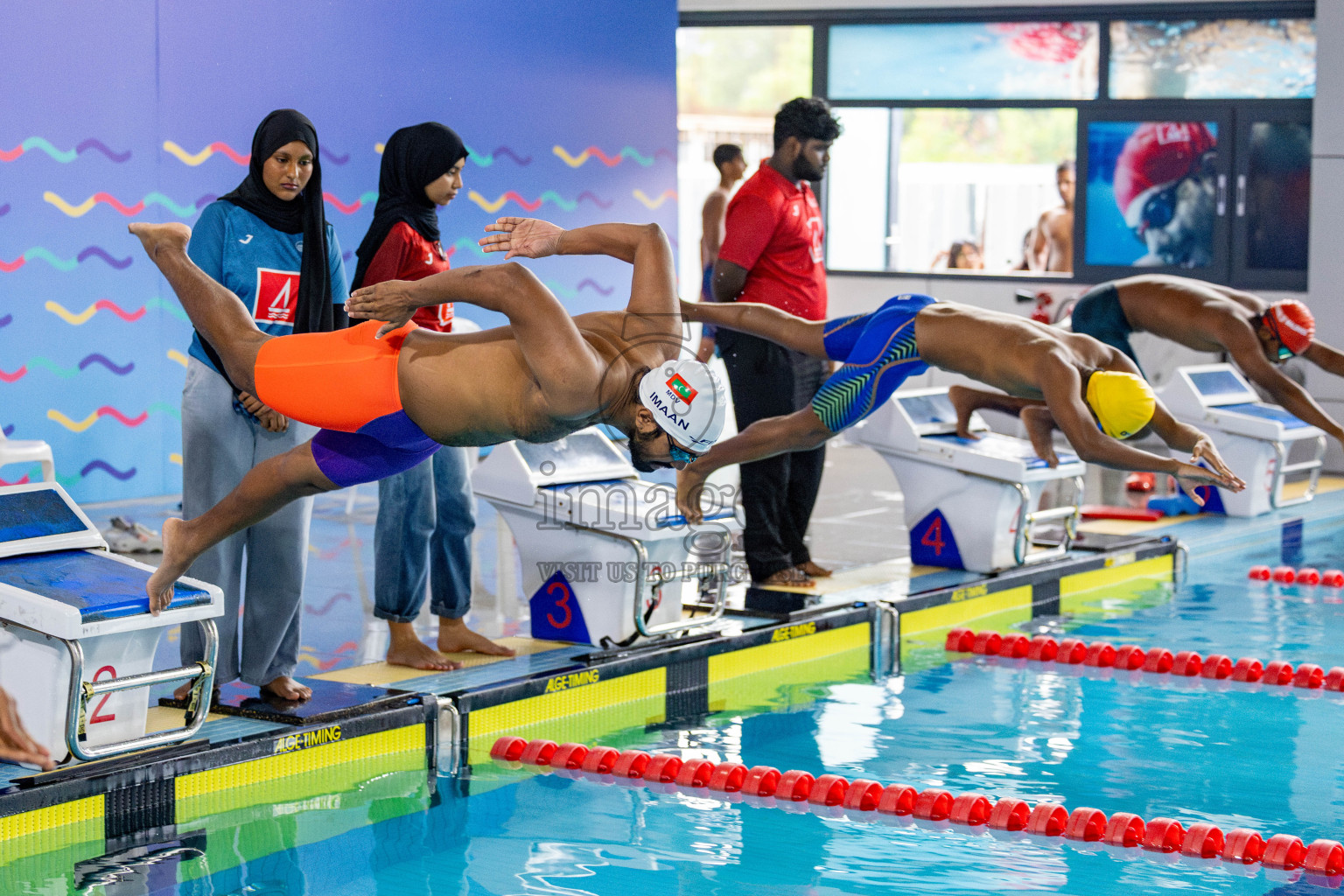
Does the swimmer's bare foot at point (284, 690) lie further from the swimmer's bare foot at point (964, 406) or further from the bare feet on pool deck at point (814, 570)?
the swimmer's bare foot at point (964, 406)

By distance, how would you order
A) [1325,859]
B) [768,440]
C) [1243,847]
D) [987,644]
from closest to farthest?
[1325,859] < [1243,847] < [768,440] < [987,644]

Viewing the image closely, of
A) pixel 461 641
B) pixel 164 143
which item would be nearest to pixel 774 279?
pixel 461 641

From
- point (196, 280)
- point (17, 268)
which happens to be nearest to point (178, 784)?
point (196, 280)

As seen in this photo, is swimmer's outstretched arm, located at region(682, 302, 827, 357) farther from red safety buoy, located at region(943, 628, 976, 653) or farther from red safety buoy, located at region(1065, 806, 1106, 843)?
red safety buoy, located at region(1065, 806, 1106, 843)

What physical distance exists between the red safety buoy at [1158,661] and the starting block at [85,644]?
149 inches

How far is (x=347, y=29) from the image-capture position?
10219 millimetres

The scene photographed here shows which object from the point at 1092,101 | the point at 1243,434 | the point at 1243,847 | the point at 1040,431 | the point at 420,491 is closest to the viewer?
the point at 1243,847

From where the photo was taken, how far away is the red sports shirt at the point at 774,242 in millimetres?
6680

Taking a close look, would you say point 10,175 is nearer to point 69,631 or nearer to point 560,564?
point 560,564

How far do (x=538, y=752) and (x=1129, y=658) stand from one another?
2653mm

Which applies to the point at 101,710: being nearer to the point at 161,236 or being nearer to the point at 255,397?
the point at 255,397

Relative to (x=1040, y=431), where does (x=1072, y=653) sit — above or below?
below

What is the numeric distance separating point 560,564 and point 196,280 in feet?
6.30

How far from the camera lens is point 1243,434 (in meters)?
9.32
